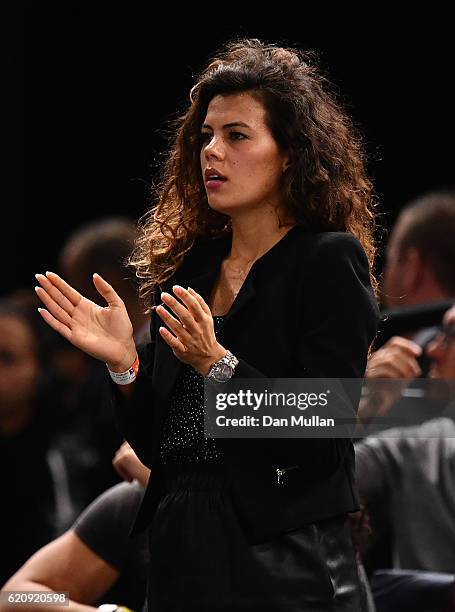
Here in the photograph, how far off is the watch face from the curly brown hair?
0.32 meters

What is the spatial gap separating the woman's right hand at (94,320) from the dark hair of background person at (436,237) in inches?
68.9

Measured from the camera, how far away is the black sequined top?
5.80ft

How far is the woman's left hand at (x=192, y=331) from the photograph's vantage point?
1.62 metres

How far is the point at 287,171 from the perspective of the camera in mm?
1856

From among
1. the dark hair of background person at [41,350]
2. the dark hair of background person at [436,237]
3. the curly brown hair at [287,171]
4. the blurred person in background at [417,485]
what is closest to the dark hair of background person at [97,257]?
the dark hair of background person at [41,350]

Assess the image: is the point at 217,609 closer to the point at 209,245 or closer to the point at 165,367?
the point at 165,367

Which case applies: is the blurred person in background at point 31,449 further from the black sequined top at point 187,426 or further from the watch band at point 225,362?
the watch band at point 225,362

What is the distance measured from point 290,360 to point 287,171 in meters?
0.32

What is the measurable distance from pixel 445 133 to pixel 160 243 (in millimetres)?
2431

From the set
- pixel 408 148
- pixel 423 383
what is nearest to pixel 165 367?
pixel 423 383

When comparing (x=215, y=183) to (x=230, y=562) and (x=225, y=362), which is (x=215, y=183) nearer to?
(x=225, y=362)

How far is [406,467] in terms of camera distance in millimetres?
2625

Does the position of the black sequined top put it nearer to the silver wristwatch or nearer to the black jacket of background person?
the black jacket of background person

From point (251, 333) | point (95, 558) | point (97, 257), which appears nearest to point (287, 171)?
point (251, 333)
